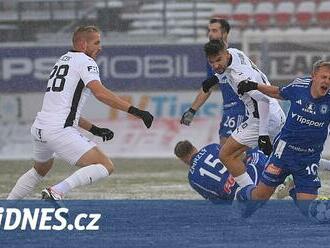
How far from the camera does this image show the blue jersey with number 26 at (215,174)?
11602mm

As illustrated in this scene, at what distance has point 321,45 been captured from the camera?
2197cm

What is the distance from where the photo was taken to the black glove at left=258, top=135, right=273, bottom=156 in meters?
10.5

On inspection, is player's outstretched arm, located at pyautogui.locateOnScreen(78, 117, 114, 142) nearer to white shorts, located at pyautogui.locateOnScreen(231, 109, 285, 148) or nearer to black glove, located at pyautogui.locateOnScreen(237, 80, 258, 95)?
white shorts, located at pyautogui.locateOnScreen(231, 109, 285, 148)

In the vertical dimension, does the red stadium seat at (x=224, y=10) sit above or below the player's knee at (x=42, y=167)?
below

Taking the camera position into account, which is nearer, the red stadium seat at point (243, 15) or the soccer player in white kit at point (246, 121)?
the soccer player in white kit at point (246, 121)

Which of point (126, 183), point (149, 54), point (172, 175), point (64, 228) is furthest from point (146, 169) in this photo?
point (64, 228)

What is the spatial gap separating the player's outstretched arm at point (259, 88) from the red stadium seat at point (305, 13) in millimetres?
14902

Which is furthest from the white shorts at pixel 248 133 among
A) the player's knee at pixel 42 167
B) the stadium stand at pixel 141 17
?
the stadium stand at pixel 141 17

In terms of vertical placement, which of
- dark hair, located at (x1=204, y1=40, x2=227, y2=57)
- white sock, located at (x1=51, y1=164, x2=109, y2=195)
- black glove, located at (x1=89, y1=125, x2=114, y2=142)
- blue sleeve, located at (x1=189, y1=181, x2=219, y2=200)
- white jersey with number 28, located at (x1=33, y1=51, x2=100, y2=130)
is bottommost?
blue sleeve, located at (x1=189, y1=181, x2=219, y2=200)

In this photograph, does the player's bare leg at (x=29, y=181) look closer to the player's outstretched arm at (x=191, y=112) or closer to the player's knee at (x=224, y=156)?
the player's knee at (x=224, y=156)

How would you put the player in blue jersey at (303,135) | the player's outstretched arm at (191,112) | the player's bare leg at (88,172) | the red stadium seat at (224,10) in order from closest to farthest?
the player in blue jersey at (303,135) → the player's bare leg at (88,172) → the player's outstretched arm at (191,112) → the red stadium seat at (224,10)

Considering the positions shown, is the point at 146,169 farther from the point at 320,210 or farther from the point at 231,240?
the point at 231,240

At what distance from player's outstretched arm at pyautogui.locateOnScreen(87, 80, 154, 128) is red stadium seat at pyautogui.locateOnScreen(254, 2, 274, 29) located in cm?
1580

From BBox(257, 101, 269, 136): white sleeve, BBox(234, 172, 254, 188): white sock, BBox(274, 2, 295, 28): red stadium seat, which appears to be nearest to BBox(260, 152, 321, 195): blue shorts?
BBox(257, 101, 269, 136): white sleeve
